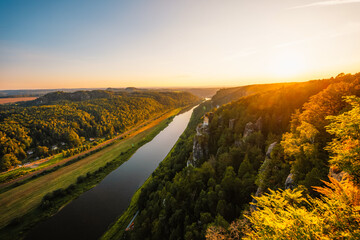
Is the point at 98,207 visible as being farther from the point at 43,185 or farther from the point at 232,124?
the point at 232,124

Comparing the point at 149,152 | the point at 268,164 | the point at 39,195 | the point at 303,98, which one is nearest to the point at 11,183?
the point at 39,195

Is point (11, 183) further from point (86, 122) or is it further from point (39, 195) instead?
point (86, 122)

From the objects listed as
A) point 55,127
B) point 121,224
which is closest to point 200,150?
point 121,224

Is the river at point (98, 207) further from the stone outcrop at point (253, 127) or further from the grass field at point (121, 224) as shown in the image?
the stone outcrop at point (253, 127)

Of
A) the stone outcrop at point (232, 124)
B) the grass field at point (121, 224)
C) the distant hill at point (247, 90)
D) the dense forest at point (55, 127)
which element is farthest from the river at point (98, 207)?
the distant hill at point (247, 90)

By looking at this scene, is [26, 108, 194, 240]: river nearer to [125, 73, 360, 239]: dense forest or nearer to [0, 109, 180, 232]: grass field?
[0, 109, 180, 232]: grass field

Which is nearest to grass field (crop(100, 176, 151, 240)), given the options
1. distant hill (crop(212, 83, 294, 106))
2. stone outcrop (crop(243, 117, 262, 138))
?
stone outcrop (crop(243, 117, 262, 138))
